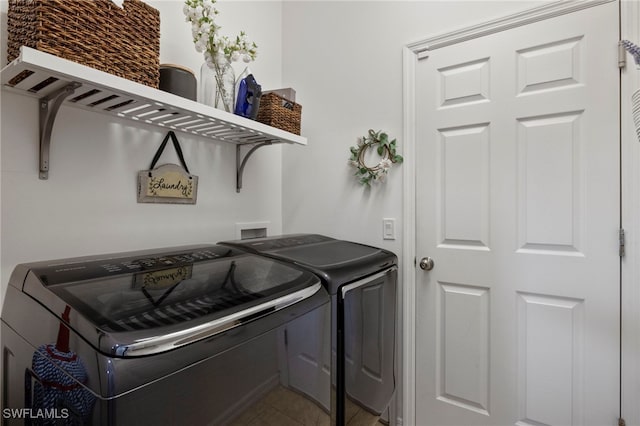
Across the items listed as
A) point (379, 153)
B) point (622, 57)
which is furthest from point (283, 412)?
point (622, 57)

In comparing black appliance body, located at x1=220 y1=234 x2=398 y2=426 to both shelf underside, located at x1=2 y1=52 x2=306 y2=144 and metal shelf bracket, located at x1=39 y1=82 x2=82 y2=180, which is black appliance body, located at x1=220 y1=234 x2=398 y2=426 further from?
metal shelf bracket, located at x1=39 y1=82 x2=82 y2=180

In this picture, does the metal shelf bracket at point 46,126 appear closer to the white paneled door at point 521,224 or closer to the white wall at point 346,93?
the white wall at point 346,93

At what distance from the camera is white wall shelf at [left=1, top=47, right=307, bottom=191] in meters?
0.78

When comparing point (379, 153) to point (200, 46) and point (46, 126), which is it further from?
point (46, 126)

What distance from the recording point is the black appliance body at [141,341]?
0.54 metres

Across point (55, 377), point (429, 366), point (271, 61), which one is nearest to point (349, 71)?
point (271, 61)

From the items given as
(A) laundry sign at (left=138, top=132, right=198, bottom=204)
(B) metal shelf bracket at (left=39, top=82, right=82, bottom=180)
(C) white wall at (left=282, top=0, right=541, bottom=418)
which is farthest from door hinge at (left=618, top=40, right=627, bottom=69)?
(B) metal shelf bracket at (left=39, top=82, right=82, bottom=180)

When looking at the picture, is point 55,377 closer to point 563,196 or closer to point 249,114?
point 249,114

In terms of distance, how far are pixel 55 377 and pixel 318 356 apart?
65 centimetres

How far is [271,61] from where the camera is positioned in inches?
81.8

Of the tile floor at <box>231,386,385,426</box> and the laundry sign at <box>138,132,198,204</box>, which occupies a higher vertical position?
the laundry sign at <box>138,132,198,204</box>

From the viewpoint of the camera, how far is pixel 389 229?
5.84ft

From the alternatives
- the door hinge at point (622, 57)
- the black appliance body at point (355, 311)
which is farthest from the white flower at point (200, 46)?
the door hinge at point (622, 57)

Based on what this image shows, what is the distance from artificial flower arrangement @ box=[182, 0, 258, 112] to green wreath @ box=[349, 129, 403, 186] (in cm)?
75
